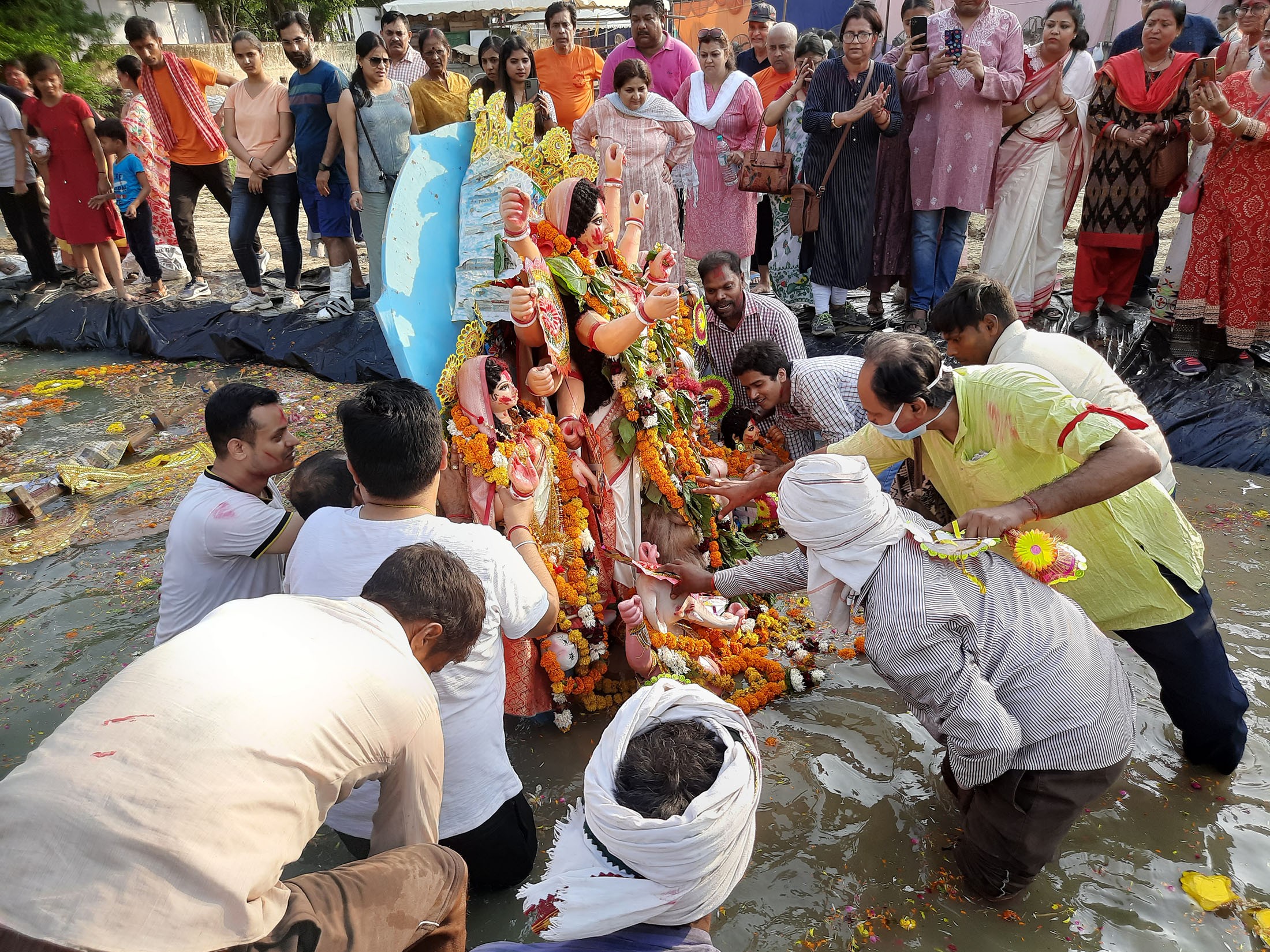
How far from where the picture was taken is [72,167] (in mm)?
8492

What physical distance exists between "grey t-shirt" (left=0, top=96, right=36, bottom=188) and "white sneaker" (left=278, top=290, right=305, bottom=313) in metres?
3.38

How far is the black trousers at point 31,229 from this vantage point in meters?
9.09

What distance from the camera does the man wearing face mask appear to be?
103 inches

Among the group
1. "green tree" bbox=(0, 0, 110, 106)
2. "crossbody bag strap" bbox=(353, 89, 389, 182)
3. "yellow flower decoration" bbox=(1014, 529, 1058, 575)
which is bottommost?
"yellow flower decoration" bbox=(1014, 529, 1058, 575)

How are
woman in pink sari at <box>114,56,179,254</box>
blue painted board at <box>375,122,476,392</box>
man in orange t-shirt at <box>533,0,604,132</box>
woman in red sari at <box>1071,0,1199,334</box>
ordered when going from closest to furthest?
Answer: blue painted board at <box>375,122,476,392</box> < woman in red sari at <box>1071,0,1199,334</box> < man in orange t-shirt at <box>533,0,604,132</box> < woman in pink sari at <box>114,56,179,254</box>

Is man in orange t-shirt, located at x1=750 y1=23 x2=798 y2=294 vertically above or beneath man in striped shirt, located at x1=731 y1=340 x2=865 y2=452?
above

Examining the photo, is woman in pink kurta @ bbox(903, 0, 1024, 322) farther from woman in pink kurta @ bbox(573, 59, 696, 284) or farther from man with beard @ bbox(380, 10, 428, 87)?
man with beard @ bbox(380, 10, 428, 87)

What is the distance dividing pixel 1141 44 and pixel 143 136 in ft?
30.5

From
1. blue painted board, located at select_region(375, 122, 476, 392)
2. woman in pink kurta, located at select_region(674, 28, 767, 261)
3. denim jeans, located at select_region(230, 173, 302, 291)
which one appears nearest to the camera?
blue painted board, located at select_region(375, 122, 476, 392)

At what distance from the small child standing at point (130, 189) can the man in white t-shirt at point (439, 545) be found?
7.86 metres

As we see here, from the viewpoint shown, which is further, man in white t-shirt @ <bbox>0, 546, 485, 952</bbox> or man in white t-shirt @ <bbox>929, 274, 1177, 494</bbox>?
man in white t-shirt @ <bbox>929, 274, 1177, 494</bbox>

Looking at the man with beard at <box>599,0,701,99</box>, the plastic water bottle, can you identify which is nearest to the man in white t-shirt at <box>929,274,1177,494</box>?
the plastic water bottle

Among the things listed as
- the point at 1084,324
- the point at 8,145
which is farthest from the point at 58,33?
the point at 1084,324

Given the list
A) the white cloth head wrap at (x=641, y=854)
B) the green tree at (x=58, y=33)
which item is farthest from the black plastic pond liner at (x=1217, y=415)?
the green tree at (x=58, y=33)
